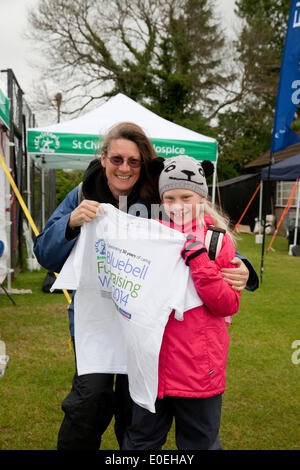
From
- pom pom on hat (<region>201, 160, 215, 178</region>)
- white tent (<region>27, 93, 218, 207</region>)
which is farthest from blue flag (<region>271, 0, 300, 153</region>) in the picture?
pom pom on hat (<region>201, 160, 215, 178</region>)

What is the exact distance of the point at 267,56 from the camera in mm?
25688

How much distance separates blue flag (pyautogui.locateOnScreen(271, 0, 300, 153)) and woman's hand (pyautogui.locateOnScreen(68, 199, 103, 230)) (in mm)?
5125

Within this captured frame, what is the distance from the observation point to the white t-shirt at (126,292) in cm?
176

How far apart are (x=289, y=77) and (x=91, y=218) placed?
5.32m

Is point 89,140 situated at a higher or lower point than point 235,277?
higher

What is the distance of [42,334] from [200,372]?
3416mm

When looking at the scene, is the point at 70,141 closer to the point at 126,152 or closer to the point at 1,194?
the point at 1,194

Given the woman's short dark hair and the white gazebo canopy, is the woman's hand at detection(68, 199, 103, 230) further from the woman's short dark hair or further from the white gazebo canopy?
the white gazebo canopy

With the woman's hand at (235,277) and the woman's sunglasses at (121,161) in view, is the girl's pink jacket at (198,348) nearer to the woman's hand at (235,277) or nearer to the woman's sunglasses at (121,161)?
the woman's hand at (235,277)

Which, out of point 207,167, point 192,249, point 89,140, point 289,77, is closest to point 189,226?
point 192,249

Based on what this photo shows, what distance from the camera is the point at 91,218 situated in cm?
192

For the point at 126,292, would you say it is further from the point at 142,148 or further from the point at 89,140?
the point at 89,140

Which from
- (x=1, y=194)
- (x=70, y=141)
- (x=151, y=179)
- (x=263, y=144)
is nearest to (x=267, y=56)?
(x=263, y=144)

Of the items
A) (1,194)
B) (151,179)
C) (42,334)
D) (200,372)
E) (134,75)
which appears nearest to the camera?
(200,372)
